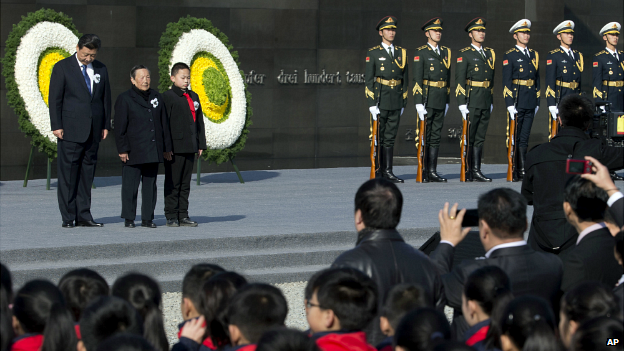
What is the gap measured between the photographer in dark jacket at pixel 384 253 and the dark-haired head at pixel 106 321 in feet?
2.70

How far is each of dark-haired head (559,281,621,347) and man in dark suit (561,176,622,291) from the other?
0.66 m

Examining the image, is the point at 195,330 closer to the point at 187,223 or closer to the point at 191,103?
the point at 187,223

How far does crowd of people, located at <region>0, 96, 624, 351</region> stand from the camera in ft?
8.01

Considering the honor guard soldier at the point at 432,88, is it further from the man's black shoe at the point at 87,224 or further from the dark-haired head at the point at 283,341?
the dark-haired head at the point at 283,341

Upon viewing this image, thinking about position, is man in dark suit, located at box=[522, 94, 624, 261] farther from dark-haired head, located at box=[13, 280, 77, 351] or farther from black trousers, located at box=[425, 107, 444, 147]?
black trousers, located at box=[425, 107, 444, 147]

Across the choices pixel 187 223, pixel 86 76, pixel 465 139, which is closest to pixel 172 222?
pixel 187 223

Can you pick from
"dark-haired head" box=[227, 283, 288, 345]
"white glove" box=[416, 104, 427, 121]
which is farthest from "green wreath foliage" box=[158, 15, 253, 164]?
"dark-haired head" box=[227, 283, 288, 345]

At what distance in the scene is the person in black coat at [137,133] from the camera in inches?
289

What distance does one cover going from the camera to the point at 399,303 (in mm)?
2756

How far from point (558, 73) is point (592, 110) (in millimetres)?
7575

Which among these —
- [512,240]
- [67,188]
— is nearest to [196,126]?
[67,188]

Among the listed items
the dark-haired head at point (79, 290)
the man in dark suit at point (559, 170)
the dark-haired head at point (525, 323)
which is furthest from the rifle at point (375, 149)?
the dark-haired head at point (525, 323)

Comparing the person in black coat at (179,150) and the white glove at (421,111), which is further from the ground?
the white glove at (421,111)

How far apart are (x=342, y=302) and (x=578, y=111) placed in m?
2.65
